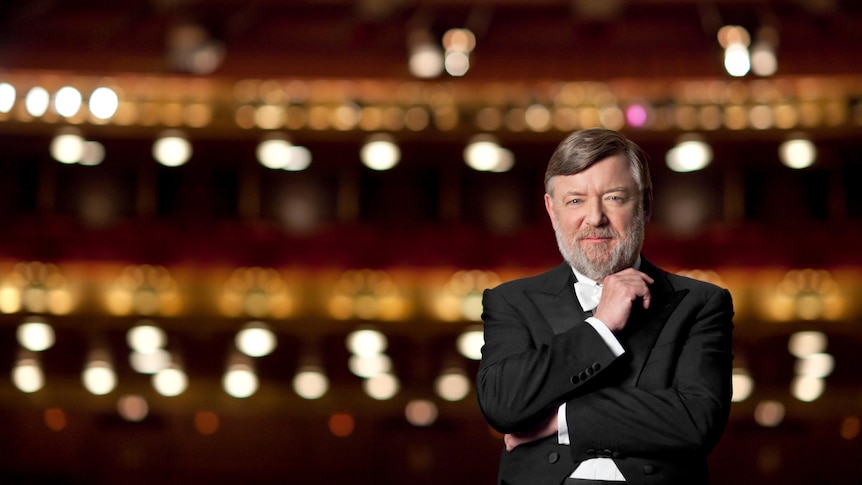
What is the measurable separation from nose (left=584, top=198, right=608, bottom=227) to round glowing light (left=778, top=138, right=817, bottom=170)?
32.3 feet

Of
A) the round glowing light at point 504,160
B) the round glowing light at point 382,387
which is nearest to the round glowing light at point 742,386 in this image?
the round glowing light at point 504,160

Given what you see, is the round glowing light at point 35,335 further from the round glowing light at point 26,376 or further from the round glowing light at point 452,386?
the round glowing light at point 452,386

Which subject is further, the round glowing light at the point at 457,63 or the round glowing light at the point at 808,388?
the round glowing light at the point at 457,63

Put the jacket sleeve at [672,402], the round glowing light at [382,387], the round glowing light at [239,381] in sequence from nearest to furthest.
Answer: the jacket sleeve at [672,402] → the round glowing light at [382,387] → the round glowing light at [239,381]

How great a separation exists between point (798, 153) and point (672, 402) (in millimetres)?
10094

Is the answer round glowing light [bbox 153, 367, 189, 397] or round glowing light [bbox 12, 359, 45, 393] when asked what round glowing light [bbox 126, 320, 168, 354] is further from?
round glowing light [bbox 12, 359, 45, 393]

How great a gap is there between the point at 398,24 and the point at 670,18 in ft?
10.8

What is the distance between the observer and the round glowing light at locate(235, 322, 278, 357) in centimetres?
1073

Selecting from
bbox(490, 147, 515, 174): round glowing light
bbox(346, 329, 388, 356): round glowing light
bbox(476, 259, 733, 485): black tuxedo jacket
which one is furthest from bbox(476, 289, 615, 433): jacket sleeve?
bbox(490, 147, 515, 174): round glowing light

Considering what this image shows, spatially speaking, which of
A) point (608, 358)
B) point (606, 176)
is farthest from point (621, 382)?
point (606, 176)

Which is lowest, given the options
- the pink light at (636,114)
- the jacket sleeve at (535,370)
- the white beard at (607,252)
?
the jacket sleeve at (535,370)

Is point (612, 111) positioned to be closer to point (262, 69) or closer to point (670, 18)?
point (670, 18)

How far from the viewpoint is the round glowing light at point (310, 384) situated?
37.3ft

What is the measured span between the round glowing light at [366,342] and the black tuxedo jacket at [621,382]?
8995 mm
